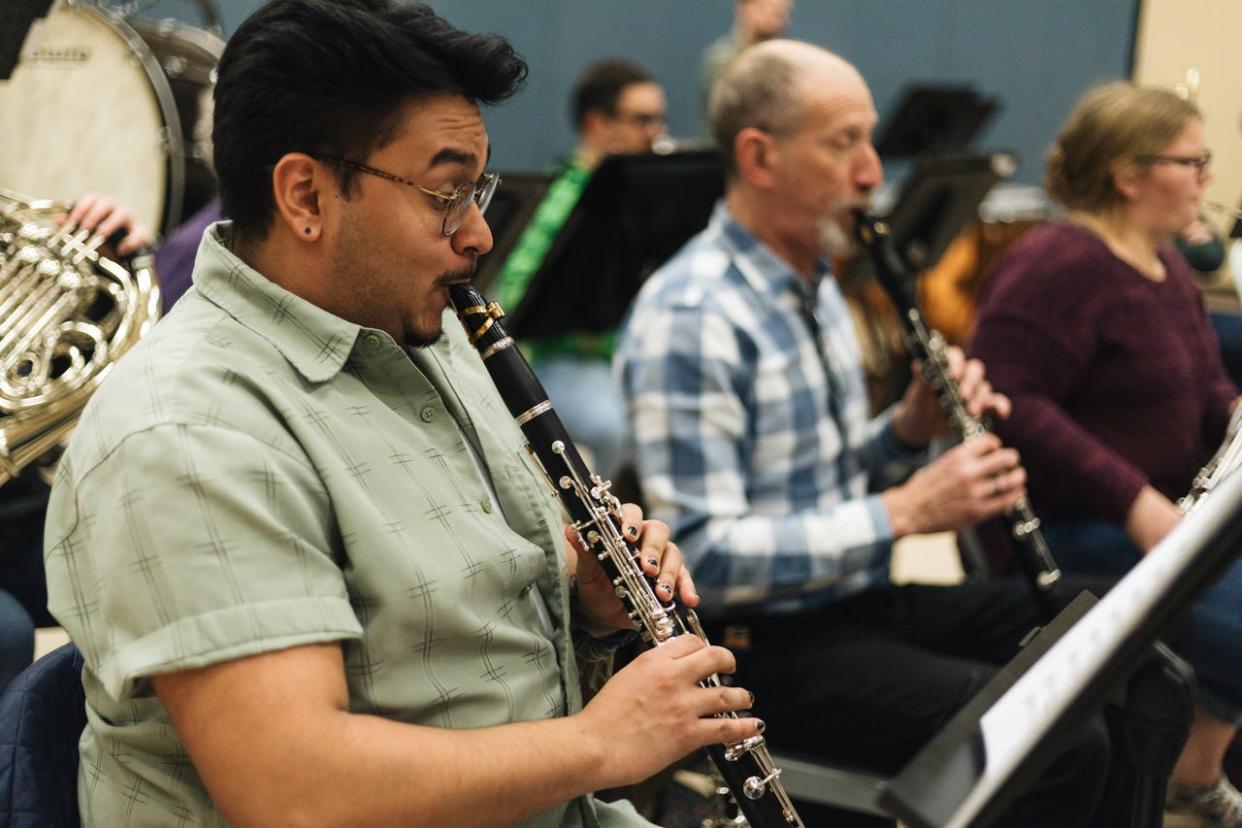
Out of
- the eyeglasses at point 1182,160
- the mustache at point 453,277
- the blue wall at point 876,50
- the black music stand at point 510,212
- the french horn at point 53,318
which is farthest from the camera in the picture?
the blue wall at point 876,50

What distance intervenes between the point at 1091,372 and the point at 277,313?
162 cm

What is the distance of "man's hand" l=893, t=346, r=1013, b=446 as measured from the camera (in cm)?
207

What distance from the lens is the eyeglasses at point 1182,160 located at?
2361 mm

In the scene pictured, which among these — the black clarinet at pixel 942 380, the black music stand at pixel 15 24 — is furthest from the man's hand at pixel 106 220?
→ the black clarinet at pixel 942 380

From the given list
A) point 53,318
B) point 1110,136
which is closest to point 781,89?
point 1110,136

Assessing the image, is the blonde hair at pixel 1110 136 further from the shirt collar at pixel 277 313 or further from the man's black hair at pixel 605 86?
the man's black hair at pixel 605 86

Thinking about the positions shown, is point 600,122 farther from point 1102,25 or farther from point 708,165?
point 1102,25

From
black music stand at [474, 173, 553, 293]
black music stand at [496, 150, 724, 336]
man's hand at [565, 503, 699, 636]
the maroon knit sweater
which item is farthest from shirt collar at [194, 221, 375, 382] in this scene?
black music stand at [496, 150, 724, 336]

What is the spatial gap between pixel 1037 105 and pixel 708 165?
4.35 meters

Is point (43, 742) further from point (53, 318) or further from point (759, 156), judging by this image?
point (759, 156)

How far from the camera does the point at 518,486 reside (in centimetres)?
130

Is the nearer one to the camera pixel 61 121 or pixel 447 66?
pixel 447 66

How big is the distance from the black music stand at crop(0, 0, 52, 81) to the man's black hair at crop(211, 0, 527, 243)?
→ 0.75m

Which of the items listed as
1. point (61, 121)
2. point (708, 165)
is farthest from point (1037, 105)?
point (61, 121)
